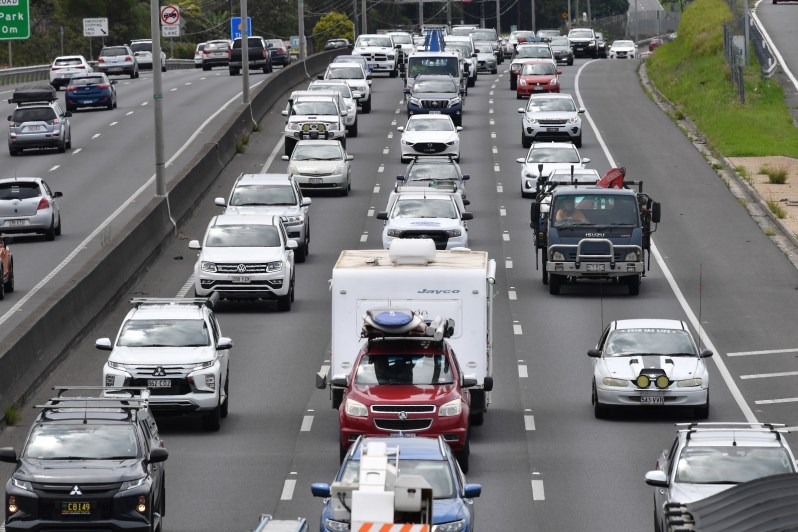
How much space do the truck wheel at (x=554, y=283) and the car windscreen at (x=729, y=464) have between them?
17667mm

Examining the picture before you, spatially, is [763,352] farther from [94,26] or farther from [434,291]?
[94,26]

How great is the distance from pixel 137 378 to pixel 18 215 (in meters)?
17.9

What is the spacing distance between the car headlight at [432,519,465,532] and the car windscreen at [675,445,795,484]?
263 centimetres

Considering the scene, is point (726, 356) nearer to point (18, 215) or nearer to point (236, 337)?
point (236, 337)

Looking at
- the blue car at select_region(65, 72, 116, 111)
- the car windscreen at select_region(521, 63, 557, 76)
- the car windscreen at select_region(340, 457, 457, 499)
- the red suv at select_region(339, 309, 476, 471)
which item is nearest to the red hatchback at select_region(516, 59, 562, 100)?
the car windscreen at select_region(521, 63, 557, 76)

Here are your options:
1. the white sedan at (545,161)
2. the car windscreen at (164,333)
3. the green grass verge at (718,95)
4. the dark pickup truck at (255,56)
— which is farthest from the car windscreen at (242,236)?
the dark pickup truck at (255,56)

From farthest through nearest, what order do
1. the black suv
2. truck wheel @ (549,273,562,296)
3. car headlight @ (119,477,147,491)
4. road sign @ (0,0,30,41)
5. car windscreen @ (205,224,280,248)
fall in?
road sign @ (0,0,30,41), truck wheel @ (549,273,562,296), car windscreen @ (205,224,280,248), car headlight @ (119,477,147,491), the black suv

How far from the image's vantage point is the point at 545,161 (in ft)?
158

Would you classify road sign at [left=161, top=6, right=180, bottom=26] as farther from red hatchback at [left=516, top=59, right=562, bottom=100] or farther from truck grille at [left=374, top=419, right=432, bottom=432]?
truck grille at [left=374, top=419, right=432, bottom=432]

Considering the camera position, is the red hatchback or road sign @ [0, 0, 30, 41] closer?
road sign @ [0, 0, 30, 41]

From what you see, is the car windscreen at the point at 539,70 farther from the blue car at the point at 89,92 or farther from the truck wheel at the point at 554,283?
the truck wheel at the point at 554,283

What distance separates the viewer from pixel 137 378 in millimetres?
24344

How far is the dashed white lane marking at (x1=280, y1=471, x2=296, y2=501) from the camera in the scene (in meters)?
21.0

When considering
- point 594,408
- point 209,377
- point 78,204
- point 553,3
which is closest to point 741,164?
point 78,204
